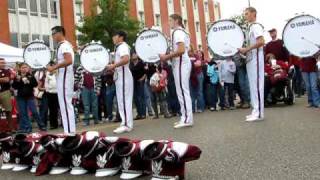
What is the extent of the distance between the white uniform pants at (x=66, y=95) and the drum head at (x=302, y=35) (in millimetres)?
4522

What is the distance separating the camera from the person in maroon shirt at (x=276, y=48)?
15773mm

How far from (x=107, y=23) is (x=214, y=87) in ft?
83.1

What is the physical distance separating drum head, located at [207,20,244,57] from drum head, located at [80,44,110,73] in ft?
9.99

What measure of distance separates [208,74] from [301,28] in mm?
5460

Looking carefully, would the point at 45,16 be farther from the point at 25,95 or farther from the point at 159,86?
the point at 159,86

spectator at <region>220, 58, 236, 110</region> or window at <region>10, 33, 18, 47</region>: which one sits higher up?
window at <region>10, 33, 18, 47</region>

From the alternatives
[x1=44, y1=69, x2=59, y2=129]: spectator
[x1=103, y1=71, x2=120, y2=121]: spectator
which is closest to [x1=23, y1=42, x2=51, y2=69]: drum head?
[x1=44, y1=69, x2=59, y2=129]: spectator

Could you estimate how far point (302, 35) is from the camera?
11.8 m

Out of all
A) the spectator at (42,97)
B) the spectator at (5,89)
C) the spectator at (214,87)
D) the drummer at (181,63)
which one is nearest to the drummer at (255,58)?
the drummer at (181,63)

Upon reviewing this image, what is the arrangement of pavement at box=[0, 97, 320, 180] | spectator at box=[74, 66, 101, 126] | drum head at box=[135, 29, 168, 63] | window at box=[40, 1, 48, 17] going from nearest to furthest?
pavement at box=[0, 97, 320, 180], drum head at box=[135, 29, 168, 63], spectator at box=[74, 66, 101, 126], window at box=[40, 1, 48, 17]

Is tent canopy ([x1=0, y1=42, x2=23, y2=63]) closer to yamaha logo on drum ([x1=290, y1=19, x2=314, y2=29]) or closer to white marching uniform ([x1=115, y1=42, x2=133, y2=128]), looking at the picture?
white marching uniform ([x1=115, y1=42, x2=133, y2=128])

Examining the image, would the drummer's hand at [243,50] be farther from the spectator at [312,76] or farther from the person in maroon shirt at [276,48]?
the person in maroon shirt at [276,48]

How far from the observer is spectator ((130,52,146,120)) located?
1611 cm

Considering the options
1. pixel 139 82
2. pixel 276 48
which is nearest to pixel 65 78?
pixel 139 82
